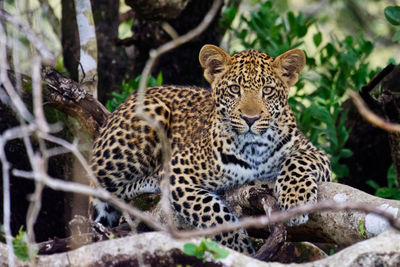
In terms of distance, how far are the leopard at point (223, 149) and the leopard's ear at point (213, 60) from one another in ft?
0.03

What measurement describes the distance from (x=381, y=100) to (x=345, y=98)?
345 centimetres

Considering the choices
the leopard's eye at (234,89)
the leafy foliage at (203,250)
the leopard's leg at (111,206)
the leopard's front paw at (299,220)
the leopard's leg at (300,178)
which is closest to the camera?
the leafy foliage at (203,250)

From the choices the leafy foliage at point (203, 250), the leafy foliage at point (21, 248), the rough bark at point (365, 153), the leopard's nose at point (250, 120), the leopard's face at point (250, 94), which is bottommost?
the rough bark at point (365, 153)

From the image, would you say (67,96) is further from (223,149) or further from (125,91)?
(223,149)

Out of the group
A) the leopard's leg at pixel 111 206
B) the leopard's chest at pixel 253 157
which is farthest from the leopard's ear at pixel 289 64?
the leopard's leg at pixel 111 206

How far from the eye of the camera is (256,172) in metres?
7.19

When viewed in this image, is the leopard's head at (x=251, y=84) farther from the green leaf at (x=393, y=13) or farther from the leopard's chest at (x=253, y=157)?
the green leaf at (x=393, y=13)

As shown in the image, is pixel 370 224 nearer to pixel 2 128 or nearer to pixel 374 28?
pixel 2 128

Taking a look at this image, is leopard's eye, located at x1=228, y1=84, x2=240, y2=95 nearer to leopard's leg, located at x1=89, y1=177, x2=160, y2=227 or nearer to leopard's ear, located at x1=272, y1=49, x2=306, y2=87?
leopard's ear, located at x1=272, y1=49, x2=306, y2=87

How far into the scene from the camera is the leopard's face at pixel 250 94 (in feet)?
22.5

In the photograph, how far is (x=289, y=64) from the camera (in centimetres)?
726

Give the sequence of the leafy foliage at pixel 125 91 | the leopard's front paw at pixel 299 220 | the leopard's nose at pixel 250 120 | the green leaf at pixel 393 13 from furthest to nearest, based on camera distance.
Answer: the leafy foliage at pixel 125 91 < the green leaf at pixel 393 13 < the leopard's nose at pixel 250 120 < the leopard's front paw at pixel 299 220

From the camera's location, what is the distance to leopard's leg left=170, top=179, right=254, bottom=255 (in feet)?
22.8

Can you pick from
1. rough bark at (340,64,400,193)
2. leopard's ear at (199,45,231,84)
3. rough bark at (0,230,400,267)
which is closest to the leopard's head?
leopard's ear at (199,45,231,84)
